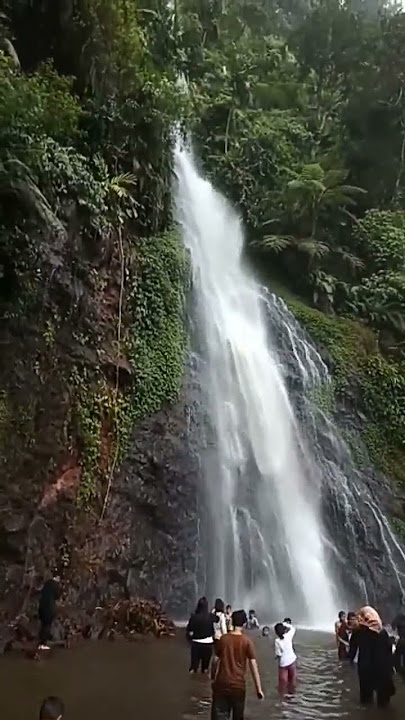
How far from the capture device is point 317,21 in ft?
115

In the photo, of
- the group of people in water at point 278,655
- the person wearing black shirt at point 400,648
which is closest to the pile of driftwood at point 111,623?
the group of people in water at point 278,655

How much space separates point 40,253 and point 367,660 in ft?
30.4

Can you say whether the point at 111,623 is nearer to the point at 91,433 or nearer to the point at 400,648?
the point at 91,433

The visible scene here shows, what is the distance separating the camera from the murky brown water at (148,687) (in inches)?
317

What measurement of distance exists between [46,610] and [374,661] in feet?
17.8

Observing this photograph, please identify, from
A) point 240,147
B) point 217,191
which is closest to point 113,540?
point 217,191

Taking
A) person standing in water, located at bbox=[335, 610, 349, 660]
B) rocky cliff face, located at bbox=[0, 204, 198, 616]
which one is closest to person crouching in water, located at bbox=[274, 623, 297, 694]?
person standing in water, located at bbox=[335, 610, 349, 660]

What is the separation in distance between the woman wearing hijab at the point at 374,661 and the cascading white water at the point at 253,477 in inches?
298

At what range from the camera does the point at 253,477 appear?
18250 mm

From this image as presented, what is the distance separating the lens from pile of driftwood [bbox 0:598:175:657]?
41.8 feet

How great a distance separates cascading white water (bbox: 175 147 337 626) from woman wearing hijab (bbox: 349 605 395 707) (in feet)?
24.8

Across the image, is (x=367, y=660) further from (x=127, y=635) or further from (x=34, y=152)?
(x=34, y=152)

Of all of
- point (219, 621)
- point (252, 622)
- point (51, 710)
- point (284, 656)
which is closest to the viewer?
point (51, 710)

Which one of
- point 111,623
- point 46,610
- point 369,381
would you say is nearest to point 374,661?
point 46,610
